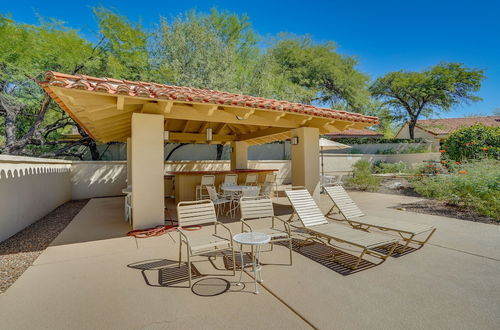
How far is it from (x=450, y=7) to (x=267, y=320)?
2278 cm

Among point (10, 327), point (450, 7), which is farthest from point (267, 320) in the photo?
point (450, 7)

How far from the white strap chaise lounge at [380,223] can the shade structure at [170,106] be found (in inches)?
102

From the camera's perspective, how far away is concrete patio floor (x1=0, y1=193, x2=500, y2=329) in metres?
2.61

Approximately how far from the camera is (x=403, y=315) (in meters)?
2.68

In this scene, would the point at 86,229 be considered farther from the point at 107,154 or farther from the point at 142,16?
the point at 142,16

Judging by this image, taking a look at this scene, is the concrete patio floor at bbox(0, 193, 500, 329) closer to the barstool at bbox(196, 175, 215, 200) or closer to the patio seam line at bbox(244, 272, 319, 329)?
the patio seam line at bbox(244, 272, 319, 329)

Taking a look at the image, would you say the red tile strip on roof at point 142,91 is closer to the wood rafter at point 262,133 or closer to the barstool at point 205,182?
the wood rafter at point 262,133

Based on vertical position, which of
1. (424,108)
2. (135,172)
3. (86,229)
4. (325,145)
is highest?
(424,108)

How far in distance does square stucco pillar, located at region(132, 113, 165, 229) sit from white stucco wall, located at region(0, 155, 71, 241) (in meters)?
2.51

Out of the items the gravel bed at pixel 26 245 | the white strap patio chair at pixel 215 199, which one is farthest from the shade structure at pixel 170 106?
the gravel bed at pixel 26 245

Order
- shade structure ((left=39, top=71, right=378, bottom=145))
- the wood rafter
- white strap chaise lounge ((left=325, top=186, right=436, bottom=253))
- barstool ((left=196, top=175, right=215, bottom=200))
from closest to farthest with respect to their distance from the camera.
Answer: white strap chaise lounge ((left=325, top=186, right=436, bottom=253)) < shade structure ((left=39, top=71, right=378, bottom=145)) < barstool ((left=196, top=175, right=215, bottom=200)) < the wood rafter

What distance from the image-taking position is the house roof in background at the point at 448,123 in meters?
28.8

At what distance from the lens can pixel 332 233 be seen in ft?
14.6

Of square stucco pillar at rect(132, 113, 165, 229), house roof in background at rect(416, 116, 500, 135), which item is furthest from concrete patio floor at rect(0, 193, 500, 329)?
house roof in background at rect(416, 116, 500, 135)
